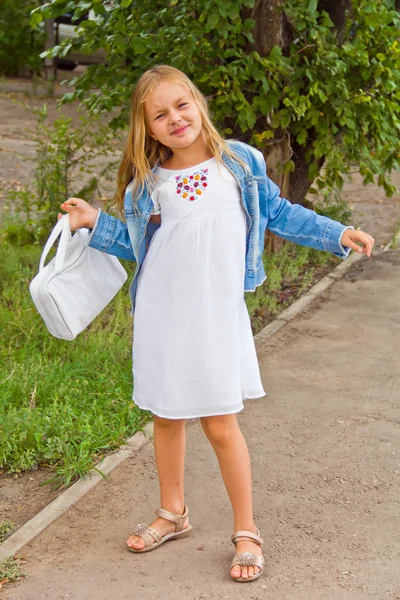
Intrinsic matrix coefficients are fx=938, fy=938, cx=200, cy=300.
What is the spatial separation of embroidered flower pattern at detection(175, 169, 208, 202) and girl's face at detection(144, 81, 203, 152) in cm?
11

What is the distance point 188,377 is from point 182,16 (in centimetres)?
380

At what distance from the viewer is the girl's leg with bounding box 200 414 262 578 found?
3318mm

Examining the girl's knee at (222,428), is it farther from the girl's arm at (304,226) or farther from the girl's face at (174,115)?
the girl's face at (174,115)

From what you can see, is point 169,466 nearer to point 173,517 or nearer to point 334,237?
point 173,517

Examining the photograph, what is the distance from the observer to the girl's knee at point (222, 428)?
3312mm

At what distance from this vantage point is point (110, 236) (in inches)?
133

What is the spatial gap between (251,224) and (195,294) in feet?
1.13

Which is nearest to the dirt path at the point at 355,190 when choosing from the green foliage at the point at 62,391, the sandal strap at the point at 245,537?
the green foliage at the point at 62,391

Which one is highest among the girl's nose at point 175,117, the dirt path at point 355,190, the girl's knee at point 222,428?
the girl's nose at point 175,117

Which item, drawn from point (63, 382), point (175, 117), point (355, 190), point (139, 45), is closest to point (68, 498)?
point (63, 382)

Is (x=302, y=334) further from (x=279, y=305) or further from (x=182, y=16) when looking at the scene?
(x=182, y=16)

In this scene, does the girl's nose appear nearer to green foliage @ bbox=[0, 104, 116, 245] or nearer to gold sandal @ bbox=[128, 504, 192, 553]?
gold sandal @ bbox=[128, 504, 192, 553]

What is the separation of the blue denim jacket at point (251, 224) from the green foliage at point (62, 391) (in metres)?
1.14

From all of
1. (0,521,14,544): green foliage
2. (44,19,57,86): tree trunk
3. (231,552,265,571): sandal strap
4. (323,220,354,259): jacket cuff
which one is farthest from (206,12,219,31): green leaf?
(44,19,57,86): tree trunk
